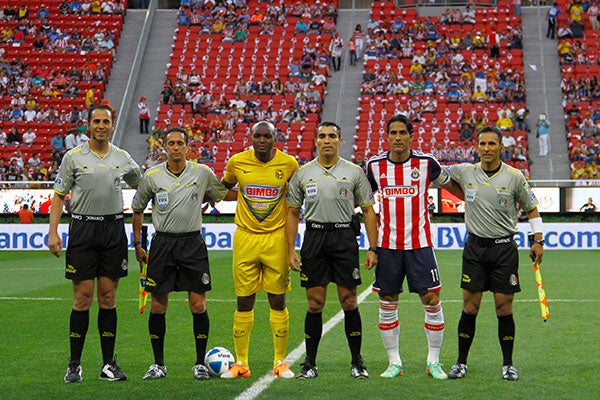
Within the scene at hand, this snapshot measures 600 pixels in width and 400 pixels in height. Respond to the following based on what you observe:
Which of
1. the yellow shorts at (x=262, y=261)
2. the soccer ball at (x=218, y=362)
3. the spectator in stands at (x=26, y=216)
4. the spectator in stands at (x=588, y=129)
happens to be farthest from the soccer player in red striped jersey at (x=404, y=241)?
the spectator in stands at (x=588, y=129)

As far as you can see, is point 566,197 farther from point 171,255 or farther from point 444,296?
point 171,255

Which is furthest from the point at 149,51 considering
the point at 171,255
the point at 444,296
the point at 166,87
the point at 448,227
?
the point at 171,255

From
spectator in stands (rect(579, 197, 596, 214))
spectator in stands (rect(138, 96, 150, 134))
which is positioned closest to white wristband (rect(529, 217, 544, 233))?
spectator in stands (rect(579, 197, 596, 214))

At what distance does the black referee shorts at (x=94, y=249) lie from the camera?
27.9 feet

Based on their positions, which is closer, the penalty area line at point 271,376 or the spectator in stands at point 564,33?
the penalty area line at point 271,376

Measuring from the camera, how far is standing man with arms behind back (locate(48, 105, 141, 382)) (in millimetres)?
8516

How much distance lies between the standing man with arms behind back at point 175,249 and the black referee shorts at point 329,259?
88 cm

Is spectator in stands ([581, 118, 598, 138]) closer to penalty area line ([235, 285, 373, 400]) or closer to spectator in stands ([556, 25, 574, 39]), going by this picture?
spectator in stands ([556, 25, 574, 39])

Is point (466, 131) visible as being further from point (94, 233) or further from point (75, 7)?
point (94, 233)

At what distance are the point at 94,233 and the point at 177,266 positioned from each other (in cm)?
76

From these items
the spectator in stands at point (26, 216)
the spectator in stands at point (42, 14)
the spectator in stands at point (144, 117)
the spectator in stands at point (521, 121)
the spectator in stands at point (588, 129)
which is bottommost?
the spectator in stands at point (26, 216)

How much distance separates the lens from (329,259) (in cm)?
872

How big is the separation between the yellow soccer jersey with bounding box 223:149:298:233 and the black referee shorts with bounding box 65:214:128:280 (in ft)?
3.55

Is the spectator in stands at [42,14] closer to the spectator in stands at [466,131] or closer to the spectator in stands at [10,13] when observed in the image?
the spectator in stands at [10,13]
